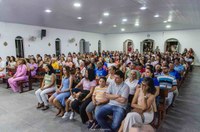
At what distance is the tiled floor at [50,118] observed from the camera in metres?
2.74

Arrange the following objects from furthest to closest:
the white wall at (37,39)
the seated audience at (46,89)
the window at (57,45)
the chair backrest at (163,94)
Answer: the window at (57,45)
the white wall at (37,39)
the seated audience at (46,89)
the chair backrest at (163,94)

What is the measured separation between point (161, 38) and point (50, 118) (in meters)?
12.5

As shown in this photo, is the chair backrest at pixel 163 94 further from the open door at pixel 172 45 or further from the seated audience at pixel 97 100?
the open door at pixel 172 45

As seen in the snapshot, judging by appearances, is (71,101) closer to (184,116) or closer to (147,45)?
(184,116)

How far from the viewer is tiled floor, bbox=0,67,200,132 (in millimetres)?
2740

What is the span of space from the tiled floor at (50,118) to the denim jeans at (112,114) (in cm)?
43

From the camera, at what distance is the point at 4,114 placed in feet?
11.0

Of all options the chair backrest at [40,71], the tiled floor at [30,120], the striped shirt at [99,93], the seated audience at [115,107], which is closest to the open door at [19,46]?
the chair backrest at [40,71]

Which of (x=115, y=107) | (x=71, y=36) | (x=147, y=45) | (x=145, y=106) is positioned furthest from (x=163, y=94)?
(x=147, y=45)

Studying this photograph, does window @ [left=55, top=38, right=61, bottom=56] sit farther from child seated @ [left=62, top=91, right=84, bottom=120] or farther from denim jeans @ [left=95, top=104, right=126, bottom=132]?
denim jeans @ [left=95, top=104, right=126, bottom=132]

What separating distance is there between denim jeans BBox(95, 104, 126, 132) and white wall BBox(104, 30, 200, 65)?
12.0 meters

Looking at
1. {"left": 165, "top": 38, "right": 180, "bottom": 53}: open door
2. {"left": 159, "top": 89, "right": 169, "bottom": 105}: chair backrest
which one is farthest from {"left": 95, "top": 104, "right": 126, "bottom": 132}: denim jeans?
{"left": 165, "top": 38, "right": 180, "bottom": 53}: open door

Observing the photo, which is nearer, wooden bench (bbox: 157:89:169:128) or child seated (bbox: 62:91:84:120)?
wooden bench (bbox: 157:89:169:128)

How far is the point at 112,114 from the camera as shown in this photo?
2.54m
